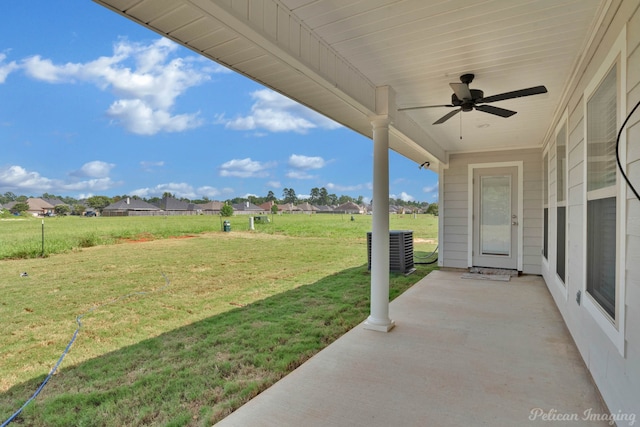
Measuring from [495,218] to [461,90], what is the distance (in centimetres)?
421

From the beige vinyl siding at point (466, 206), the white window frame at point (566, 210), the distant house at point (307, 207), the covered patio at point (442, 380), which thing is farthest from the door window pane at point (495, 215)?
the distant house at point (307, 207)

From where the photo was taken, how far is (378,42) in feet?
7.52

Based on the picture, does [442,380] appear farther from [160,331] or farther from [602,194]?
[160,331]

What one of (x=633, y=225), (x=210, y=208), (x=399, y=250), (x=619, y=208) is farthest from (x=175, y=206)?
(x=633, y=225)

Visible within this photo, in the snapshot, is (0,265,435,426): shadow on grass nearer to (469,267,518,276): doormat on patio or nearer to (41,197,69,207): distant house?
(469,267,518,276): doormat on patio

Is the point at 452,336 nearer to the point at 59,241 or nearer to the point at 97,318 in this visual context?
the point at 97,318

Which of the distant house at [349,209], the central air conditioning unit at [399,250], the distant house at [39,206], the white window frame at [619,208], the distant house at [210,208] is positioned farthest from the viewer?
the distant house at [349,209]

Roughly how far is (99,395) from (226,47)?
2289mm

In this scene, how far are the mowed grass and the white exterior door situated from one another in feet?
3.85

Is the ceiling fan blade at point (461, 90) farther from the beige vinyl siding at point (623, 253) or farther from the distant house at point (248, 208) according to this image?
the distant house at point (248, 208)

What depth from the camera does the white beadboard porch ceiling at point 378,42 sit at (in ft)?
5.46

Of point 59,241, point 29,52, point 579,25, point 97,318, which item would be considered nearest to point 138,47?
point 29,52

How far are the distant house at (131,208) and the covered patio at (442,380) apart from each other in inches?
682

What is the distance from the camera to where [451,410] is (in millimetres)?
1879
